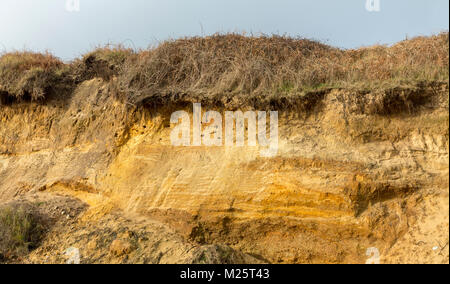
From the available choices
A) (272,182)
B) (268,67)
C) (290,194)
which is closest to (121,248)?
(272,182)

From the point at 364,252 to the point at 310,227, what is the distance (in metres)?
0.94

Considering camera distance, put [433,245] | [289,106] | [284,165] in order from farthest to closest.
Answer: [289,106] → [284,165] → [433,245]

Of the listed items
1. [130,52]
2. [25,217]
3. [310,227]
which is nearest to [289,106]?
[310,227]

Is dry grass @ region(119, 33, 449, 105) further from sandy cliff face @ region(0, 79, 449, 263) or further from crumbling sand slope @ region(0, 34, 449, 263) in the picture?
sandy cliff face @ region(0, 79, 449, 263)

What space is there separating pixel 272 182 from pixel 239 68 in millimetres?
2644

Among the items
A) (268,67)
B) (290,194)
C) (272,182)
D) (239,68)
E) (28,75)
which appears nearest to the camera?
(290,194)

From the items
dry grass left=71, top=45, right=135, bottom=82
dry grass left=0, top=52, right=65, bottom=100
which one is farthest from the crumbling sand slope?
dry grass left=0, top=52, right=65, bottom=100

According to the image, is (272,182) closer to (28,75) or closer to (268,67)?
(268,67)

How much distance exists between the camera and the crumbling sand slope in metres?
6.33

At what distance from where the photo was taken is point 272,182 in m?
6.80

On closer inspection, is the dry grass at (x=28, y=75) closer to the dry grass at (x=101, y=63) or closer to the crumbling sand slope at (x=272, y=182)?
the dry grass at (x=101, y=63)

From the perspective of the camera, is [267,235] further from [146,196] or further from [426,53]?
[426,53]

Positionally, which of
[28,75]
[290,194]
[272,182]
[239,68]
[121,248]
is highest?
[28,75]

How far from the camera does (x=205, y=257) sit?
6.24 meters
